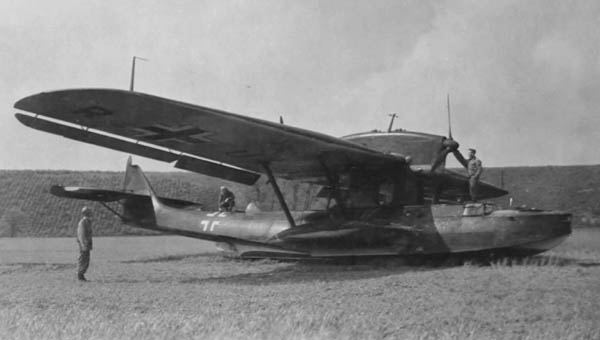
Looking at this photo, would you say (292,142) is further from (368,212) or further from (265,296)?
(265,296)

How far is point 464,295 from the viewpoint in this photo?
6.05 metres

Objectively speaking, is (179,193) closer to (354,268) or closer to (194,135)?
(194,135)

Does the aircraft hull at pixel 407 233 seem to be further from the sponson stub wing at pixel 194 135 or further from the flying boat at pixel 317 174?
the sponson stub wing at pixel 194 135

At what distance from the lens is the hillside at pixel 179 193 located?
2208 cm

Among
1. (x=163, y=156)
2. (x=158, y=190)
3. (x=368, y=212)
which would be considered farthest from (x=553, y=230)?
(x=158, y=190)

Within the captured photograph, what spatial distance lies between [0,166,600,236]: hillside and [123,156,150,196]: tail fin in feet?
15.3

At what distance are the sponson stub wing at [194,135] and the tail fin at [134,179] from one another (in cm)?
327

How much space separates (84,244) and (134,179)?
626 cm

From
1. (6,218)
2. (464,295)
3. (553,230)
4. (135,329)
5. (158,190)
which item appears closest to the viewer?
(135,329)

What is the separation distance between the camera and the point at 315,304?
5.93 metres

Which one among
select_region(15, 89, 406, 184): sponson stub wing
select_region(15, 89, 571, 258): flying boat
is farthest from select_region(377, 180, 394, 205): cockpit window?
select_region(15, 89, 406, 184): sponson stub wing

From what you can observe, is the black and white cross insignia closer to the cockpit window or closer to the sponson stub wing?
the sponson stub wing

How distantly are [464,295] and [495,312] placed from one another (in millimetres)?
853

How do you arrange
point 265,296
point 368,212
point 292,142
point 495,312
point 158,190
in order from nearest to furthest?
point 495,312 < point 265,296 < point 292,142 < point 368,212 < point 158,190
